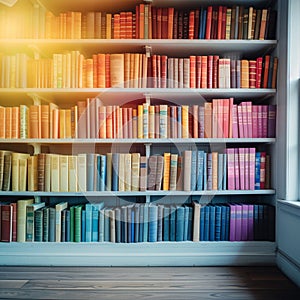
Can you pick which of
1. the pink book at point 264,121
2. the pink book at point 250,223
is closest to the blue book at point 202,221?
the pink book at point 250,223

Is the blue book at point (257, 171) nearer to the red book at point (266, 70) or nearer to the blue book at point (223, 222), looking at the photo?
the blue book at point (223, 222)

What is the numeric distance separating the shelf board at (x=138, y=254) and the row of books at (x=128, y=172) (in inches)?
16.4

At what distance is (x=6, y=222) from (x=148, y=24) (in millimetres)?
1750

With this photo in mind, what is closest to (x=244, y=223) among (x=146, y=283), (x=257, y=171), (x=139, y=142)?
(x=257, y=171)

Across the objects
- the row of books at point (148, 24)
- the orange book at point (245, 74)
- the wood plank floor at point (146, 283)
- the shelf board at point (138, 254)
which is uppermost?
the row of books at point (148, 24)

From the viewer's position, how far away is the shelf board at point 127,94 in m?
2.08

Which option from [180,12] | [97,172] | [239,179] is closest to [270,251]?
[239,179]

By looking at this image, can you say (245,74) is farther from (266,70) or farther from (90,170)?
(90,170)

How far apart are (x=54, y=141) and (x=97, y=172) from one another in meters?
0.38

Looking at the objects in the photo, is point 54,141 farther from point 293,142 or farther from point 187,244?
point 293,142

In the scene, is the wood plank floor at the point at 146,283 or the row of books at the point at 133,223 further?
the row of books at the point at 133,223

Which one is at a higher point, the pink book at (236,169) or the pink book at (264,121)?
the pink book at (264,121)

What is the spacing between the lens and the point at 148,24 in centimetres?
208

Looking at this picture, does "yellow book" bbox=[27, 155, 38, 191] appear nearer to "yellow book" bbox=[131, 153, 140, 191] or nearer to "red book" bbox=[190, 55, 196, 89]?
"yellow book" bbox=[131, 153, 140, 191]
